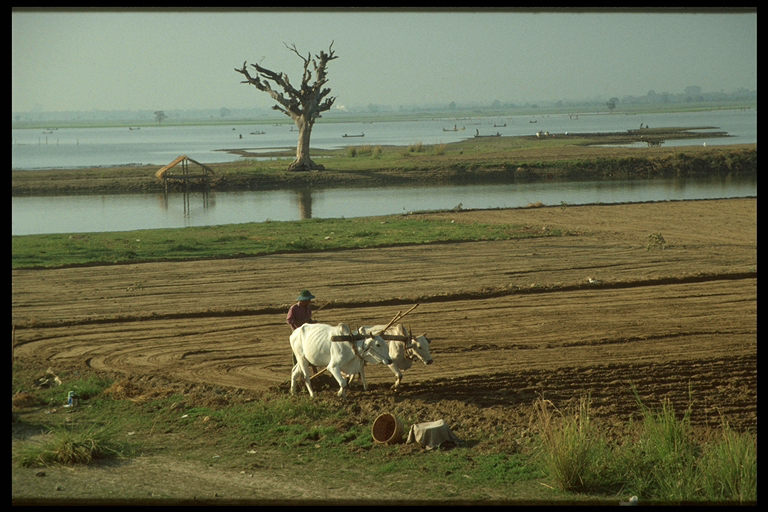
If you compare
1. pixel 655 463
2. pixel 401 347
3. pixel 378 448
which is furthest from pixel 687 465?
pixel 401 347

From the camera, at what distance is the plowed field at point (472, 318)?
11.5m

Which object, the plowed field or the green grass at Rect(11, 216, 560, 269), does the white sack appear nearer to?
→ the plowed field

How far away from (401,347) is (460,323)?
399cm

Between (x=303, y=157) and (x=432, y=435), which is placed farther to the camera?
(x=303, y=157)

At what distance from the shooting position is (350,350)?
35.7 ft

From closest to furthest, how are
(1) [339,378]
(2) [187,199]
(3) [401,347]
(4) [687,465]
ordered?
(4) [687,465]
(1) [339,378]
(3) [401,347]
(2) [187,199]

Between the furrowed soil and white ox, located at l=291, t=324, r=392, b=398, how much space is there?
1.88 ft

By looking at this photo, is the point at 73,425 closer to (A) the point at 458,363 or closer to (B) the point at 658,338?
(A) the point at 458,363

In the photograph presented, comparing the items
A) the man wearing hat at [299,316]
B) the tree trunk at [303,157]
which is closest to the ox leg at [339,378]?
the man wearing hat at [299,316]

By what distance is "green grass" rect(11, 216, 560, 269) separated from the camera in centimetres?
2206

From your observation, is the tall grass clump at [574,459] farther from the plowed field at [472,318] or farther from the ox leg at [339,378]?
the ox leg at [339,378]

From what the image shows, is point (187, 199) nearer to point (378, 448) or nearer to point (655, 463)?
point (378, 448)

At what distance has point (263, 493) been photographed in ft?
27.5

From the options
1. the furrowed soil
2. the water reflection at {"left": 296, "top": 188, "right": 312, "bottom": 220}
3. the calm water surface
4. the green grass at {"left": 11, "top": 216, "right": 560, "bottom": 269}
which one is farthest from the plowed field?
the water reflection at {"left": 296, "top": 188, "right": 312, "bottom": 220}
